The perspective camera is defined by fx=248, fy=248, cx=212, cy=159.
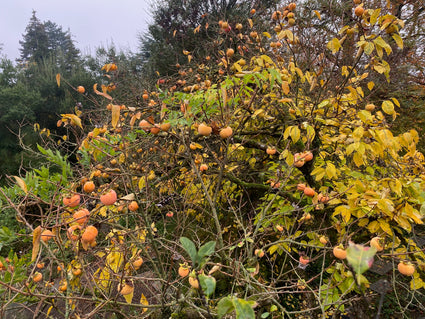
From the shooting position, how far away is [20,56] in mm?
23578

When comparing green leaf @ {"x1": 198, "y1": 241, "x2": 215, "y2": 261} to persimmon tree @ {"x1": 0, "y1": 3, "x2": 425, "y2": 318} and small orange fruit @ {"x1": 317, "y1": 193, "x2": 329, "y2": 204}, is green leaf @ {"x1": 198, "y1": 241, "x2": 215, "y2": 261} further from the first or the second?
small orange fruit @ {"x1": 317, "y1": 193, "x2": 329, "y2": 204}

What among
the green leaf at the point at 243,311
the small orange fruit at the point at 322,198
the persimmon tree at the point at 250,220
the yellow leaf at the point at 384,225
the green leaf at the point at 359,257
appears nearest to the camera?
the green leaf at the point at 359,257

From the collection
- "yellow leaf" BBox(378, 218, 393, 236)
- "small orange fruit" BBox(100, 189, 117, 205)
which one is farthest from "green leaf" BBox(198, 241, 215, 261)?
"yellow leaf" BBox(378, 218, 393, 236)

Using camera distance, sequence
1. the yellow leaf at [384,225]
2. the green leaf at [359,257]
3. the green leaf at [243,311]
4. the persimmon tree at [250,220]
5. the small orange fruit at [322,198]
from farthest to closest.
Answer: the small orange fruit at [322,198], the yellow leaf at [384,225], the persimmon tree at [250,220], the green leaf at [243,311], the green leaf at [359,257]

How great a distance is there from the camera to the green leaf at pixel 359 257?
374mm

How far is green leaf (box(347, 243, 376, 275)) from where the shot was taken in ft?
1.23

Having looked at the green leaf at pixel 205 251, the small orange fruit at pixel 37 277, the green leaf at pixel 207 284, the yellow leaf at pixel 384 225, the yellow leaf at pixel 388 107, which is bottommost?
the yellow leaf at pixel 384 225

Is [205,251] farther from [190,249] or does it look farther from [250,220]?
[250,220]

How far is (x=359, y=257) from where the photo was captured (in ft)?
1.28

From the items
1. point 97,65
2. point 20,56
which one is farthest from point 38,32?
point 97,65

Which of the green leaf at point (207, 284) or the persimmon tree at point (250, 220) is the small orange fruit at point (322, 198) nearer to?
the persimmon tree at point (250, 220)

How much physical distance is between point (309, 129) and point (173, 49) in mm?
7845

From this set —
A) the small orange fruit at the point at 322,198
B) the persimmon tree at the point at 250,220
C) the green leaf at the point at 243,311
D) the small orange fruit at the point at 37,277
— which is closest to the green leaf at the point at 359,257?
the persimmon tree at the point at 250,220

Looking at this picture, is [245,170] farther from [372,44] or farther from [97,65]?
[97,65]
